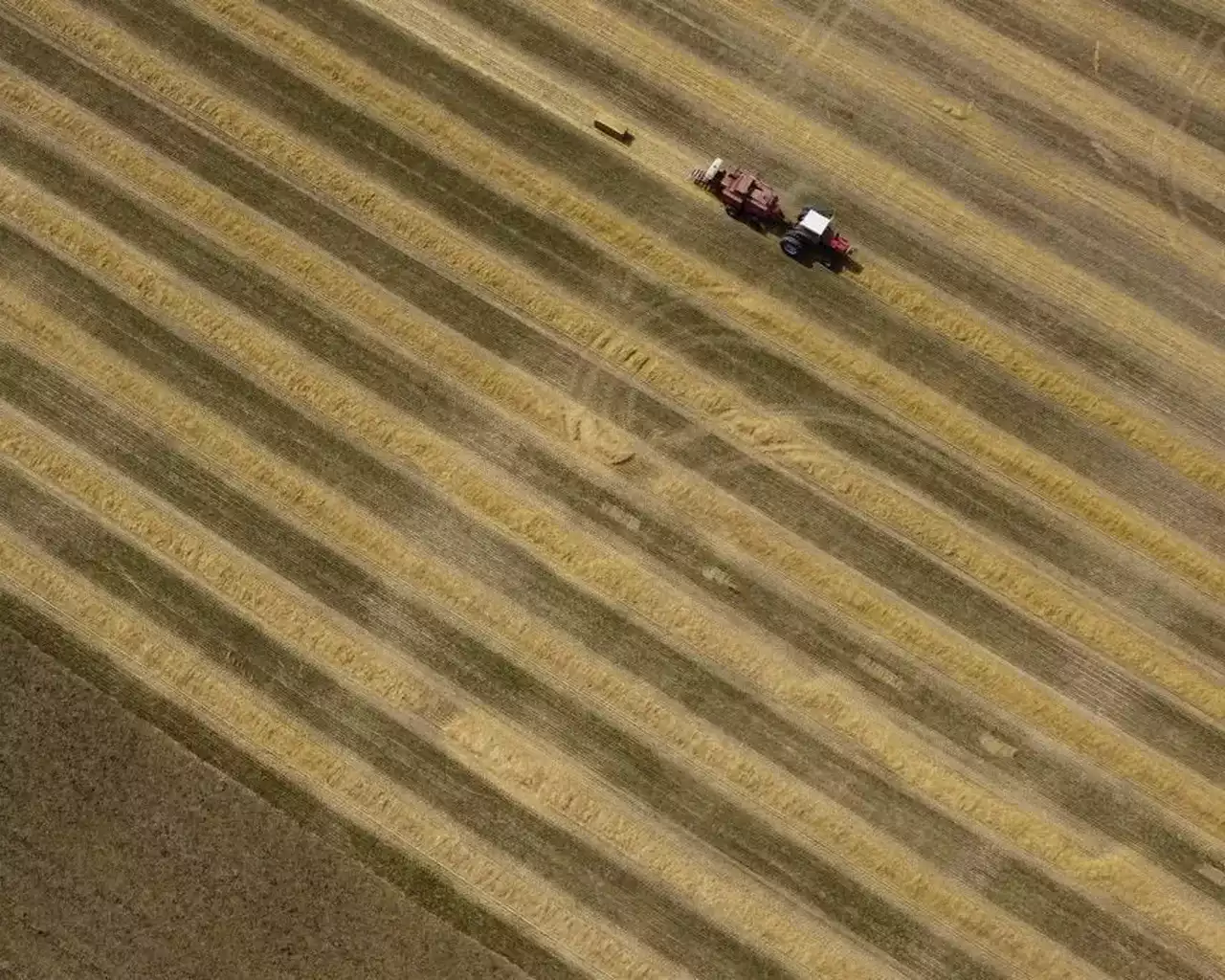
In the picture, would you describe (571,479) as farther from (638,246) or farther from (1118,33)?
(1118,33)

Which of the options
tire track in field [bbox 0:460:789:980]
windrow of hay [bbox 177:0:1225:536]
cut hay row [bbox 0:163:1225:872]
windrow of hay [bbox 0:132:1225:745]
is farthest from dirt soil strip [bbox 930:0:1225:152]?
tire track in field [bbox 0:460:789:980]

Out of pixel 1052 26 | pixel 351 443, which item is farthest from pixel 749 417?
pixel 1052 26

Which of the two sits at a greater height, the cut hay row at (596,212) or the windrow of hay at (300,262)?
the cut hay row at (596,212)

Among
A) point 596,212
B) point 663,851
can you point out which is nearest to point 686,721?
point 663,851

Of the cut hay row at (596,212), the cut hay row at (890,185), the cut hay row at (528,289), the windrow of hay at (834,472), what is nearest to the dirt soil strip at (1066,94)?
the cut hay row at (890,185)

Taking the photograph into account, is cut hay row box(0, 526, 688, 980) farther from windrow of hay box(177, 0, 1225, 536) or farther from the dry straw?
the dry straw

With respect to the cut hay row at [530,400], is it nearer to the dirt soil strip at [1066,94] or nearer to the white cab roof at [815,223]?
the white cab roof at [815,223]
